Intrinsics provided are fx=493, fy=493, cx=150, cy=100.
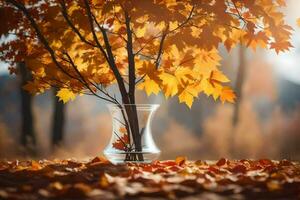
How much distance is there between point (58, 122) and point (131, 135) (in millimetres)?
7747

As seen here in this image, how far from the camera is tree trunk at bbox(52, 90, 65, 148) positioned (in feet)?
43.5

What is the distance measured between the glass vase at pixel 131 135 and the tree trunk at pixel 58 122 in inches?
294

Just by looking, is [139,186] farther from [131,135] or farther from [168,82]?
[131,135]

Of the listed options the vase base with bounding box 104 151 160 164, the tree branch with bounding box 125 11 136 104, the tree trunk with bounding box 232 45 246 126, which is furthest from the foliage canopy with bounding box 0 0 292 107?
the tree trunk with bounding box 232 45 246 126

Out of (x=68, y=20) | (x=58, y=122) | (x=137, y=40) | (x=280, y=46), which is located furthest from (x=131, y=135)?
(x=58, y=122)

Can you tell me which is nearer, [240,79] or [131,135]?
[131,135]

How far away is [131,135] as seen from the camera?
5.93 metres

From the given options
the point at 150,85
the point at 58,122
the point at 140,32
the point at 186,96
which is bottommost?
the point at 58,122

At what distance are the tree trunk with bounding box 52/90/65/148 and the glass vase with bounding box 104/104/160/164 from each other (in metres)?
7.48

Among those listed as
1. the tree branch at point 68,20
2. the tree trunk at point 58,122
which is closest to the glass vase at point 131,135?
the tree branch at point 68,20

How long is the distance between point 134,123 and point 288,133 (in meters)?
7.57

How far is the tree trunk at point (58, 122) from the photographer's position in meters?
13.3

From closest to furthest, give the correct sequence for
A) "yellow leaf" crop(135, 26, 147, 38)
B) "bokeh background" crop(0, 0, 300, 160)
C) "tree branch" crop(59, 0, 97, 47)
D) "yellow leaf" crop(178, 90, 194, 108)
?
"yellow leaf" crop(178, 90, 194, 108) → "tree branch" crop(59, 0, 97, 47) → "yellow leaf" crop(135, 26, 147, 38) → "bokeh background" crop(0, 0, 300, 160)

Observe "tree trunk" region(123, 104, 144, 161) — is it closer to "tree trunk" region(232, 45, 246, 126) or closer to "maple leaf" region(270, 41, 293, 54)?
"maple leaf" region(270, 41, 293, 54)
